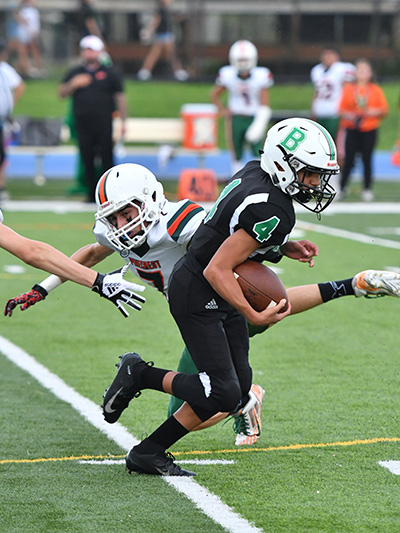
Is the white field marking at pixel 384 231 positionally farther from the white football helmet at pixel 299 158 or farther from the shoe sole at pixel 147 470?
the shoe sole at pixel 147 470

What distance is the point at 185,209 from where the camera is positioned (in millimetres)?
4359

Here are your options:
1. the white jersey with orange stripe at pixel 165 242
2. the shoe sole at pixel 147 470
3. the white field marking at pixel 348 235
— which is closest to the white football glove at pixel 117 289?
the white jersey with orange stripe at pixel 165 242

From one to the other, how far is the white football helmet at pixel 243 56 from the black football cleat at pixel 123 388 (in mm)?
10397

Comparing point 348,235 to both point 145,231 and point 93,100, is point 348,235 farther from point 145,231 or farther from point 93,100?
point 145,231

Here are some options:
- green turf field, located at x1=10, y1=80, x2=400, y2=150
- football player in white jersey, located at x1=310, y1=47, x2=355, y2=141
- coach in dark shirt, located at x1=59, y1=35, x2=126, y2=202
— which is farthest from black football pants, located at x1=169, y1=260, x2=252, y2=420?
green turf field, located at x1=10, y1=80, x2=400, y2=150

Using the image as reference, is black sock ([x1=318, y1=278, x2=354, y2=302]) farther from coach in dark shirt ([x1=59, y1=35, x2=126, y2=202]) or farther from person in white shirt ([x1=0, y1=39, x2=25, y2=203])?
person in white shirt ([x1=0, y1=39, x2=25, y2=203])

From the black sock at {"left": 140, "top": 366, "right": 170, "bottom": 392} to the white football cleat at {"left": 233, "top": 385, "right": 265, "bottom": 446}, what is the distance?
0.44m

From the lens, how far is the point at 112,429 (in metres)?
4.73

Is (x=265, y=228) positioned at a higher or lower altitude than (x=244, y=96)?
higher

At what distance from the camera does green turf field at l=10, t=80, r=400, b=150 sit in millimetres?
21672

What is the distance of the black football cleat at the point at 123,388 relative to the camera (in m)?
4.25

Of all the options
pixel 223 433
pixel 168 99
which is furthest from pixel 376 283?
pixel 168 99

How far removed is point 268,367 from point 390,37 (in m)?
18.9

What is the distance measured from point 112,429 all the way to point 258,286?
1.10 metres
